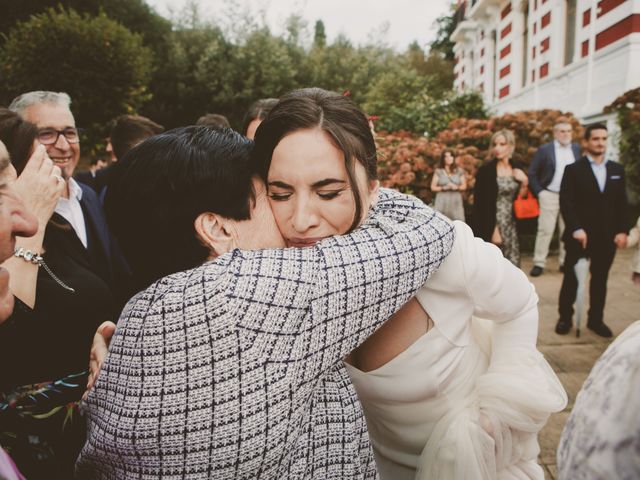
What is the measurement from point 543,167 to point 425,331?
727 cm

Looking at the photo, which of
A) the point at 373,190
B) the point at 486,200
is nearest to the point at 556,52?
the point at 486,200

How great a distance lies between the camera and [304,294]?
42.3 inches

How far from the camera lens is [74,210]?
9.56 ft

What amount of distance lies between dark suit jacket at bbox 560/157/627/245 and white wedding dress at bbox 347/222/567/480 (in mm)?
4197

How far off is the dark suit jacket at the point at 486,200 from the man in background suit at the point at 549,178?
70.4 inches

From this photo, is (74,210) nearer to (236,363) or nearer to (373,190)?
(373,190)

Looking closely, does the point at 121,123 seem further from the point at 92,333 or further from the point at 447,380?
the point at 447,380

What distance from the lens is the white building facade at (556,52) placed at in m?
9.84

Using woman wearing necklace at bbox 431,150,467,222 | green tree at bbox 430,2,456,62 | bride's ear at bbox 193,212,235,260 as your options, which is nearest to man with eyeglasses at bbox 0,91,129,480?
bride's ear at bbox 193,212,235,260

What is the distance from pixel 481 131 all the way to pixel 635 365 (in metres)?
10.7

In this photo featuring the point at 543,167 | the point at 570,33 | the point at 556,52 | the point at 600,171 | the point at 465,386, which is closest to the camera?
the point at 465,386

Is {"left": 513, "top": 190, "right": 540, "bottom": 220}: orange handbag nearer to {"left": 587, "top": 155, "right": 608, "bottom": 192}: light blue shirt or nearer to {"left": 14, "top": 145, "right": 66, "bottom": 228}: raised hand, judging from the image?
{"left": 587, "top": 155, "right": 608, "bottom": 192}: light blue shirt

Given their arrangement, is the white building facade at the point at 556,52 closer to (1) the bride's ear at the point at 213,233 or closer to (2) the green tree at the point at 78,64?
(1) the bride's ear at the point at 213,233

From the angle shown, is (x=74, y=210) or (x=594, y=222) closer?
(x=74, y=210)
